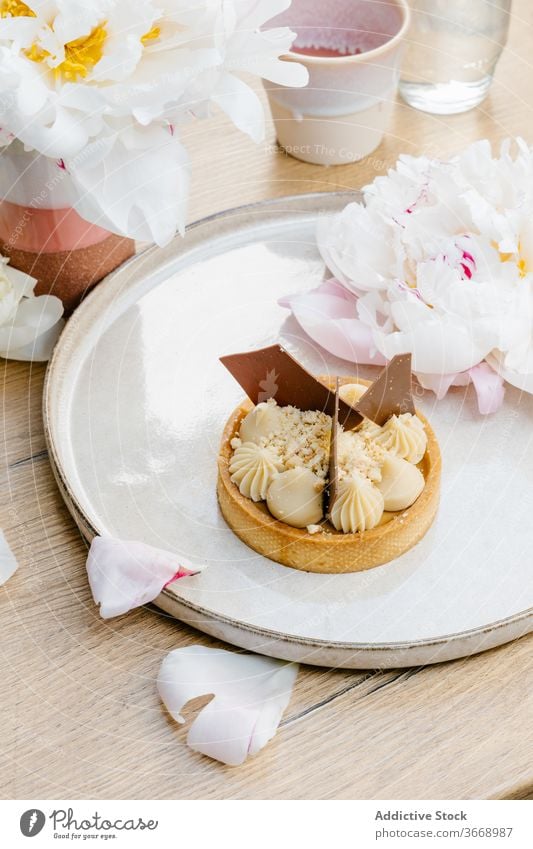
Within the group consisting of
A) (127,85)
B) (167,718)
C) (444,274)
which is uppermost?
(127,85)

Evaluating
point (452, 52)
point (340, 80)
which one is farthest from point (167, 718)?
point (452, 52)

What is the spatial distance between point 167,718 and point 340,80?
0.53m

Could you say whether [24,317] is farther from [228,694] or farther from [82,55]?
[228,694]

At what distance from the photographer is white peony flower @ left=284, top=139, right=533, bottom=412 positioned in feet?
2.23

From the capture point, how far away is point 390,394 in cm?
64

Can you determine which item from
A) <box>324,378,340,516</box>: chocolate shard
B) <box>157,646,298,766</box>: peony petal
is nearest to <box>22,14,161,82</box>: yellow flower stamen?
<box>324,378,340,516</box>: chocolate shard

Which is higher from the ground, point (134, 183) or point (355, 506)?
point (134, 183)

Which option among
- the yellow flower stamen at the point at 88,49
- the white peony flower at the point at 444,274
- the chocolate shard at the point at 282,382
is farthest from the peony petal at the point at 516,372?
the yellow flower stamen at the point at 88,49

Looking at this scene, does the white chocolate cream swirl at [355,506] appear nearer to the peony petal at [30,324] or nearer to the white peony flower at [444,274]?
the white peony flower at [444,274]

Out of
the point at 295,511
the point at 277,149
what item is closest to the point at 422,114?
the point at 277,149

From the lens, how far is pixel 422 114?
99cm

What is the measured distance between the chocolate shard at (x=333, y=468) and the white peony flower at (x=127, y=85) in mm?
188
